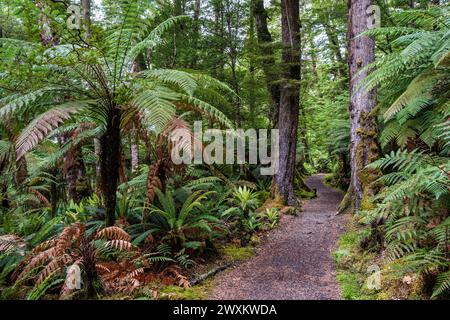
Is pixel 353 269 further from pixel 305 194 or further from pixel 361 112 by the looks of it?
pixel 305 194

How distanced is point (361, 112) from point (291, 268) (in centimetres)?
267

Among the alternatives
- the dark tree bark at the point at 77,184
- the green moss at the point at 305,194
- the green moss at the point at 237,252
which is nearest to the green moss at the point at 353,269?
the green moss at the point at 237,252

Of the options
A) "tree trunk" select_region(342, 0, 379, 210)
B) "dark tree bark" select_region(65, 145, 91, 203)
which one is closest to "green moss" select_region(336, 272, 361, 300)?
"tree trunk" select_region(342, 0, 379, 210)

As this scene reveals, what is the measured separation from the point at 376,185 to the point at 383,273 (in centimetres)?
144

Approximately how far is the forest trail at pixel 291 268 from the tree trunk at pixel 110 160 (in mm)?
1537

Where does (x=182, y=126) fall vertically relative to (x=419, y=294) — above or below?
above

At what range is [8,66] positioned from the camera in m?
2.99

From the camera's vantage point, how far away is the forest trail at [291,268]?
3.25 m

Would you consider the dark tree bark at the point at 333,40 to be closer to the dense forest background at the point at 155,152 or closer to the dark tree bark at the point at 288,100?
the dark tree bark at the point at 288,100

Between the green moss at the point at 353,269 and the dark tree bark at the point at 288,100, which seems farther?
the dark tree bark at the point at 288,100

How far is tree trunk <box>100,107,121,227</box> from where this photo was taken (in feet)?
11.2

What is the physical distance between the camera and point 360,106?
503cm
